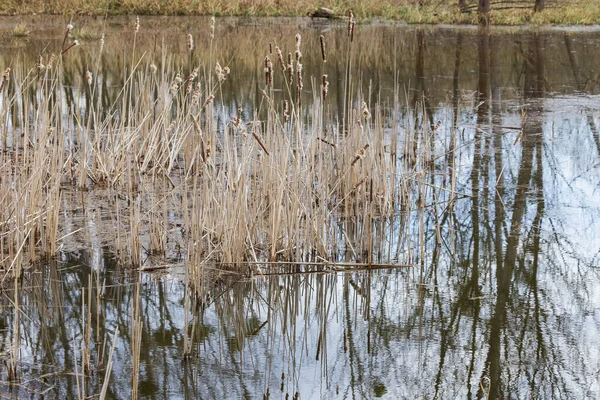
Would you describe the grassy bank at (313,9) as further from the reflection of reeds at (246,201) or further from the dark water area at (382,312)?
the reflection of reeds at (246,201)

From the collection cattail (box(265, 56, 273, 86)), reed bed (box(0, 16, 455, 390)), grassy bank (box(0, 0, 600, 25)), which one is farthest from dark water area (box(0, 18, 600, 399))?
grassy bank (box(0, 0, 600, 25))

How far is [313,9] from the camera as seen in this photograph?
22.6 metres

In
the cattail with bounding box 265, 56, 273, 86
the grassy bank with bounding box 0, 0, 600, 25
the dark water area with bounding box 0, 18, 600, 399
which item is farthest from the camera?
Answer: the grassy bank with bounding box 0, 0, 600, 25

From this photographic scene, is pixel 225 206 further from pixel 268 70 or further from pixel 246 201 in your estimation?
pixel 268 70

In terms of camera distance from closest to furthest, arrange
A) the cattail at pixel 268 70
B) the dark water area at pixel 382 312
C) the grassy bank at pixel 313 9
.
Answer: the dark water area at pixel 382 312, the cattail at pixel 268 70, the grassy bank at pixel 313 9

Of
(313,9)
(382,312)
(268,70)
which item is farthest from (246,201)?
(313,9)

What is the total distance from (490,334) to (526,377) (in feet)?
1.41

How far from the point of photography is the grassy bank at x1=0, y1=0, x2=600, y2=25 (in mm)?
20766

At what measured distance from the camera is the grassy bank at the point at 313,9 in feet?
68.1

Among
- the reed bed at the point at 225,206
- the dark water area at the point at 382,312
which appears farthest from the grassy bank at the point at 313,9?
the reed bed at the point at 225,206

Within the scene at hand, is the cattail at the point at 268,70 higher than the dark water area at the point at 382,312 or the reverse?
higher

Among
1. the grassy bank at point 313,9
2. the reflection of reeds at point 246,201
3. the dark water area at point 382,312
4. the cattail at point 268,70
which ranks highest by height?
the grassy bank at point 313,9

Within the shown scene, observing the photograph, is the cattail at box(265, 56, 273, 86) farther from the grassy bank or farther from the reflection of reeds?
the grassy bank

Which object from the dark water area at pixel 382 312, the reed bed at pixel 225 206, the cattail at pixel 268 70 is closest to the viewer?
the dark water area at pixel 382 312
